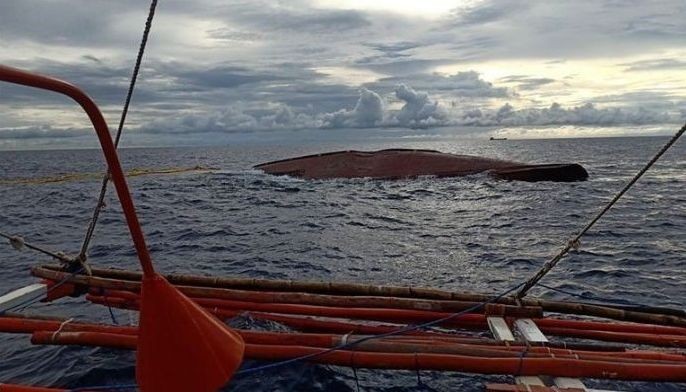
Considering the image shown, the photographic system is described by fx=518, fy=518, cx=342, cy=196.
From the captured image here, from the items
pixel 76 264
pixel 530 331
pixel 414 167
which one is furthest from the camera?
pixel 414 167

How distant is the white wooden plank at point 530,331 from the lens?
20.3ft

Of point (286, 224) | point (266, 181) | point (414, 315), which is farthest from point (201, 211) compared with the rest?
point (414, 315)

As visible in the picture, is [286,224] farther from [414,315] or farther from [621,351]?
[621,351]

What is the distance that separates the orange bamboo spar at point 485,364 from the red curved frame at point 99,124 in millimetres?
2601

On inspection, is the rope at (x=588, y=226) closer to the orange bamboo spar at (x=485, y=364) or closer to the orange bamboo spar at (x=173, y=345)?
the orange bamboo spar at (x=485, y=364)

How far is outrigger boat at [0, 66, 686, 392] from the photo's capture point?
3.60m

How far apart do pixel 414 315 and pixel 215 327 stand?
3.88 m

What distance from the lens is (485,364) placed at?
519 centimetres

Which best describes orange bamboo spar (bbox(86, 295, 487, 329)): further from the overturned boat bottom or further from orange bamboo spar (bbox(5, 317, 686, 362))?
orange bamboo spar (bbox(5, 317, 686, 362))

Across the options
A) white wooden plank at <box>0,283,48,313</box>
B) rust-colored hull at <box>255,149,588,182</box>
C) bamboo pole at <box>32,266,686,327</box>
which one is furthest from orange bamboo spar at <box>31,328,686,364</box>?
rust-colored hull at <box>255,149,588,182</box>

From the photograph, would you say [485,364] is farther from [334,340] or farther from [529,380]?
[334,340]

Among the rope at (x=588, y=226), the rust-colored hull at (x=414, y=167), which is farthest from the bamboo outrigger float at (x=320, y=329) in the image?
the rust-colored hull at (x=414, y=167)

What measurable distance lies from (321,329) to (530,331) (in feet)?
9.58

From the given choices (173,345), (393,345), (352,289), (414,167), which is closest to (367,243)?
(352,289)
